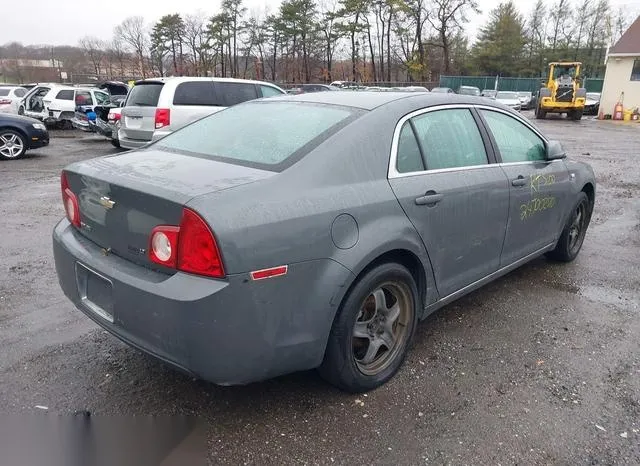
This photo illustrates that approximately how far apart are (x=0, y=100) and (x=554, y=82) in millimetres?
25208

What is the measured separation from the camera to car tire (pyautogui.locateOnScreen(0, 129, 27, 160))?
11.4 m

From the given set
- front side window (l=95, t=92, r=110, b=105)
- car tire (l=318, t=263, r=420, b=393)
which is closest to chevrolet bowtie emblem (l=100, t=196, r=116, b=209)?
car tire (l=318, t=263, r=420, b=393)

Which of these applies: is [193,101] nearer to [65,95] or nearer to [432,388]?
[432,388]

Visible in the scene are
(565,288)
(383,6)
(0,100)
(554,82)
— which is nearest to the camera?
(565,288)

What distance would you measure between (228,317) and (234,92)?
29.6 ft

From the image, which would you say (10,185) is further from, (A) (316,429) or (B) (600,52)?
(B) (600,52)

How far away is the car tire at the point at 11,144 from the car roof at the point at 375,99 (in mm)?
10278

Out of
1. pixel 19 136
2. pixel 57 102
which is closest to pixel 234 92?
pixel 19 136

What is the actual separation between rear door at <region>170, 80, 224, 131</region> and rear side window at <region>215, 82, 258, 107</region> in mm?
135

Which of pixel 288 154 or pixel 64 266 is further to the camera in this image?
pixel 64 266

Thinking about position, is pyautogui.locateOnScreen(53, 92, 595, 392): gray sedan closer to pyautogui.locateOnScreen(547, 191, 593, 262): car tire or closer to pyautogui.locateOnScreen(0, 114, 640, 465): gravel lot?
pyautogui.locateOnScreen(0, 114, 640, 465): gravel lot

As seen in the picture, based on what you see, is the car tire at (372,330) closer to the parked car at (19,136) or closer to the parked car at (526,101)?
the parked car at (19,136)

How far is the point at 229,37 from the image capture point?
188ft

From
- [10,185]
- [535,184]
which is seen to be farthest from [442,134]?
[10,185]
